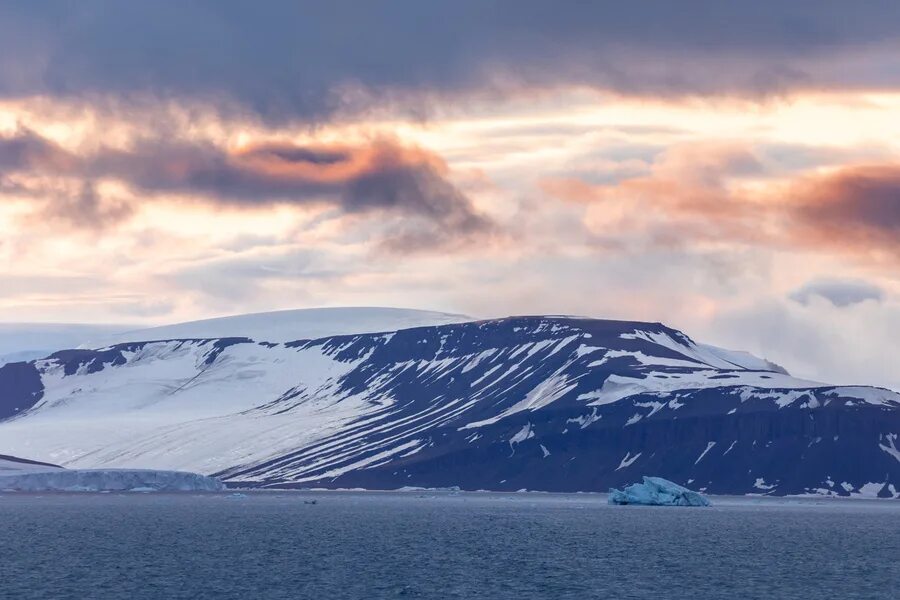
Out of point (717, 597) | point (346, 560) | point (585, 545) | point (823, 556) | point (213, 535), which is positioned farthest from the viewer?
point (213, 535)

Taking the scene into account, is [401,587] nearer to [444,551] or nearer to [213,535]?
[444,551]

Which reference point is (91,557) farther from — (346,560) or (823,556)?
(823,556)

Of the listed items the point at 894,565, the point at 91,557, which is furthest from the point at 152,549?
the point at 894,565

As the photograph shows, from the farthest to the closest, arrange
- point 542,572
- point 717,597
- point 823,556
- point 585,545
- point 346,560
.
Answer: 1. point 585,545
2. point 823,556
3. point 346,560
4. point 542,572
5. point 717,597

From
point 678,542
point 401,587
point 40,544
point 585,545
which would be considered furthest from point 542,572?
point 40,544

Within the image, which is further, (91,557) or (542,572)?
(91,557)

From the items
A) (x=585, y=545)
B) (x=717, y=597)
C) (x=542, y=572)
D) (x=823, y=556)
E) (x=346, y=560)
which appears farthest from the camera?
(x=585, y=545)

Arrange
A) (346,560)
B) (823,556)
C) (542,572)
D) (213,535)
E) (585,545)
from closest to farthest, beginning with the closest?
(542,572) < (346,560) < (823,556) < (585,545) < (213,535)

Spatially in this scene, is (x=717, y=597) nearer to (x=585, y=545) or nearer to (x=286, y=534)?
(x=585, y=545)

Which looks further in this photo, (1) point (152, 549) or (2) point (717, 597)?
(1) point (152, 549)
